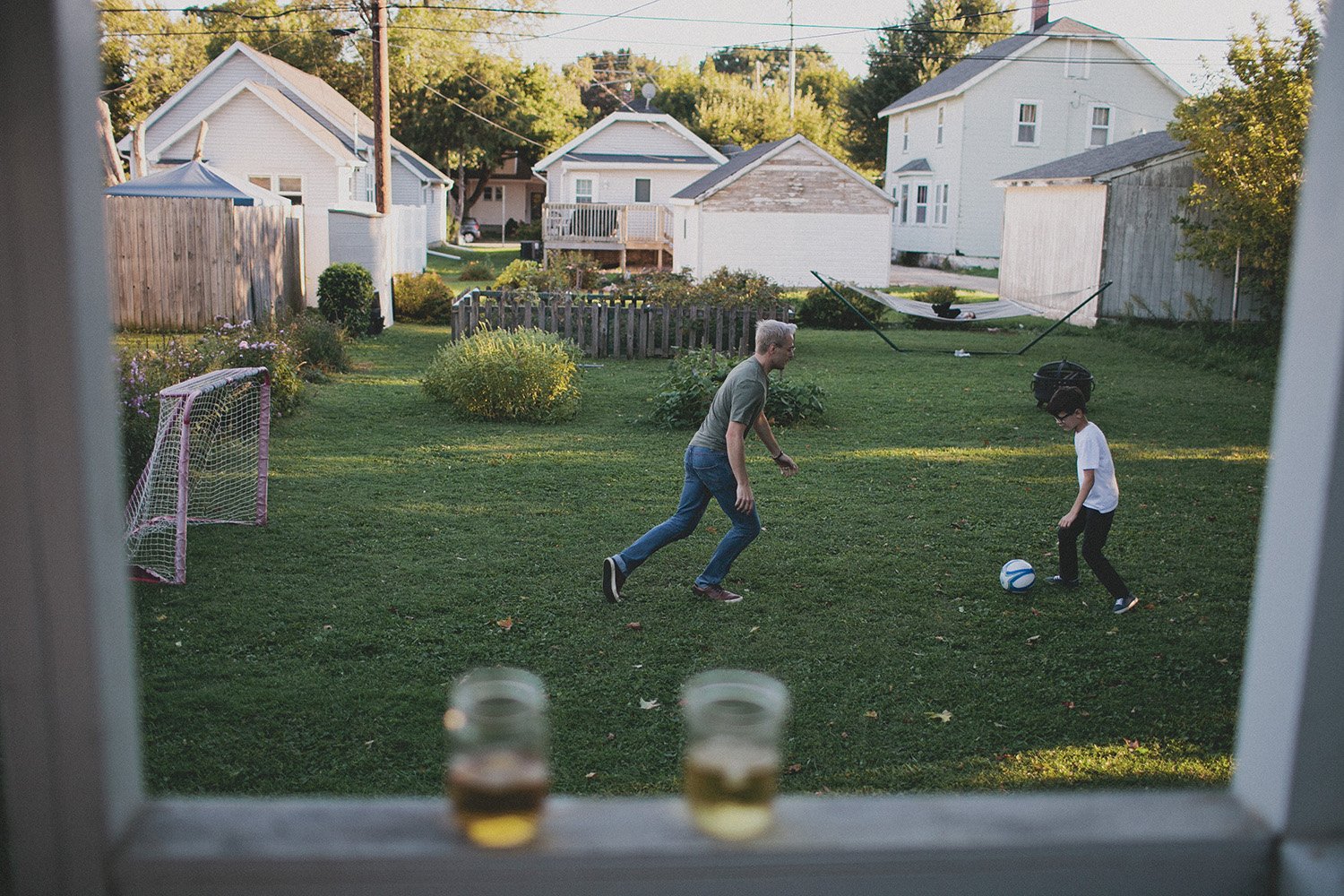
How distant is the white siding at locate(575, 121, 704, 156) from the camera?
4259 centimetres

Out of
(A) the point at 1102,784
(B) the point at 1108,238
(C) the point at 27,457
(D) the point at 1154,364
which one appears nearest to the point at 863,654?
(A) the point at 1102,784

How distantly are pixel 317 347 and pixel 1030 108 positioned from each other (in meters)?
30.9

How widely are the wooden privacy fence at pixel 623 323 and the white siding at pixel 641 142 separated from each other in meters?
25.8

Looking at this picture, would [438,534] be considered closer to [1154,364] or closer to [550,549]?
[550,549]

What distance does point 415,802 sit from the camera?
1.81m

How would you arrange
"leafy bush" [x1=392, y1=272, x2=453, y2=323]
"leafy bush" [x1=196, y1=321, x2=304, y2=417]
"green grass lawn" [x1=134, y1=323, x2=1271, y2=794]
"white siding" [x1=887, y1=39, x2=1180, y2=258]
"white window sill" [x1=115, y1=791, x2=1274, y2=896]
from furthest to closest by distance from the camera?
"white siding" [x1=887, y1=39, x2=1180, y2=258] → "leafy bush" [x1=392, y1=272, x2=453, y2=323] → "leafy bush" [x1=196, y1=321, x2=304, y2=417] → "green grass lawn" [x1=134, y1=323, x2=1271, y2=794] → "white window sill" [x1=115, y1=791, x2=1274, y2=896]

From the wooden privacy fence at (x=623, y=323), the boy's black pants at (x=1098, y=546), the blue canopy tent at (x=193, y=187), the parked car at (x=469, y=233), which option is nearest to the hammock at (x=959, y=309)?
the wooden privacy fence at (x=623, y=323)

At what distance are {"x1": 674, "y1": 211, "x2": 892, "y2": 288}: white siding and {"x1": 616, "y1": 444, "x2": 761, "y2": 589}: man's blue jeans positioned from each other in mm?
24769

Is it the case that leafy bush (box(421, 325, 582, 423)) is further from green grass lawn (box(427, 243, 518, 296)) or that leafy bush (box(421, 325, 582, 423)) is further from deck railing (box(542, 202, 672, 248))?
deck railing (box(542, 202, 672, 248))

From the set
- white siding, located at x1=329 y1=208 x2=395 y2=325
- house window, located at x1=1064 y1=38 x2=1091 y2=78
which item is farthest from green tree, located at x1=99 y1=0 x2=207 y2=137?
house window, located at x1=1064 y1=38 x2=1091 y2=78

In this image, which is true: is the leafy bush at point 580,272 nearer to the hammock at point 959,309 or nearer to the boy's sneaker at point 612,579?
the hammock at point 959,309

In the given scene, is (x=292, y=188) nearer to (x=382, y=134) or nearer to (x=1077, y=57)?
(x=382, y=134)

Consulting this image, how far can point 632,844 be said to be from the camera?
65.5 inches

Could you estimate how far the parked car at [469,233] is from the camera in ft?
200
